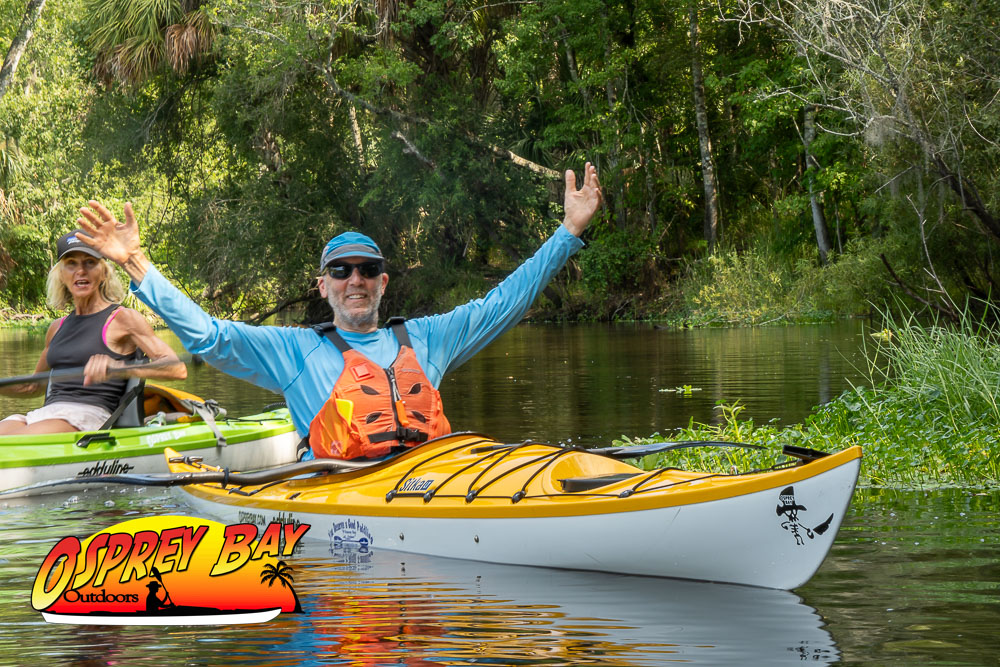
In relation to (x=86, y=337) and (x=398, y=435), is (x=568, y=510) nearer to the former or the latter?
(x=398, y=435)

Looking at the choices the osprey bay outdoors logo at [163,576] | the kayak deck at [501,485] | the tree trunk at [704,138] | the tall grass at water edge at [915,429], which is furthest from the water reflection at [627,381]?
the osprey bay outdoors logo at [163,576]

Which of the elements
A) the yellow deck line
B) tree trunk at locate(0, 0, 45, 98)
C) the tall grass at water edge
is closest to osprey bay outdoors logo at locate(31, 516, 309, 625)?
the yellow deck line

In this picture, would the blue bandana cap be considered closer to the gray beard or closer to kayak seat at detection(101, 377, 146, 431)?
the gray beard

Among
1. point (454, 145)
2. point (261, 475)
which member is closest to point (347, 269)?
point (261, 475)

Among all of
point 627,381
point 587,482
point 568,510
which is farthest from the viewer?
point 627,381

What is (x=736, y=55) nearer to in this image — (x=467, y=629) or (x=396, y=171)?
(x=396, y=171)

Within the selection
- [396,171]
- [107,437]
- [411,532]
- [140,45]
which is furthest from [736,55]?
[411,532]

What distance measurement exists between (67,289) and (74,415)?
2.85 ft

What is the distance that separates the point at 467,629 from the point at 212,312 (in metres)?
25.2

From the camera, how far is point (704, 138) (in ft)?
79.5

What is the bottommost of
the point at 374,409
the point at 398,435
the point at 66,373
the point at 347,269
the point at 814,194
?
the point at 398,435

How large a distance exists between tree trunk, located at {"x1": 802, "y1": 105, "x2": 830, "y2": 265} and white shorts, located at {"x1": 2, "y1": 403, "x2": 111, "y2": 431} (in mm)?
16711

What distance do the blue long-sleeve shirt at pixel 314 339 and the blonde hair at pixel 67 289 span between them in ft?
6.34

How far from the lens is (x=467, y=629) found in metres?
4.04
